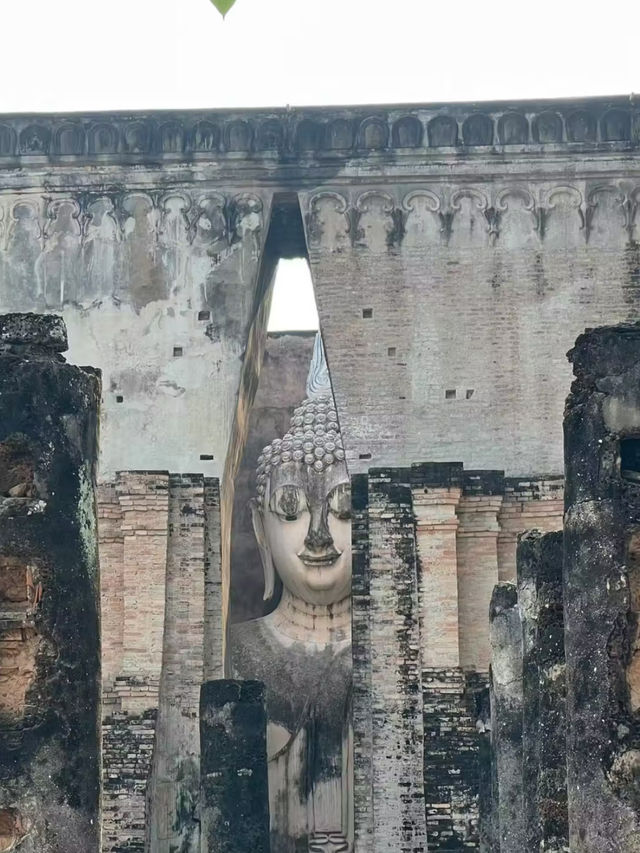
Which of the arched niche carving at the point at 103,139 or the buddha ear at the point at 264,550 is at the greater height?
the arched niche carving at the point at 103,139

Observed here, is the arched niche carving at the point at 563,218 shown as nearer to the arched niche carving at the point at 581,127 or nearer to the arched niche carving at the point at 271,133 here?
the arched niche carving at the point at 581,127

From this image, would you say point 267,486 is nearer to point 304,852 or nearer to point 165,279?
point 165,279

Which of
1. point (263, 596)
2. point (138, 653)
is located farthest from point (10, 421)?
point (263, 596)

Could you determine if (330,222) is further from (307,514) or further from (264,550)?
(264,550)

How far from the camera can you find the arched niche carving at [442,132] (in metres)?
22.2

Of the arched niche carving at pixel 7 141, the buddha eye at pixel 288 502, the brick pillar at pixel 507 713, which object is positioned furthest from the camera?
the buddha eye at pixel 288 502

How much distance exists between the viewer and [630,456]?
11.3 meters

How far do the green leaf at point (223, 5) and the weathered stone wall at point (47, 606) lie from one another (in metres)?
4.85

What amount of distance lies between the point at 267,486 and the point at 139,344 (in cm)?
214

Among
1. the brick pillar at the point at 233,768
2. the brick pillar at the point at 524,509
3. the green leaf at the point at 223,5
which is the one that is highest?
the brick pillar at the point at 524,509

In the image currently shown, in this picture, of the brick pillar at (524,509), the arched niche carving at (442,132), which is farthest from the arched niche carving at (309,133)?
the brick pillar at (524,509)

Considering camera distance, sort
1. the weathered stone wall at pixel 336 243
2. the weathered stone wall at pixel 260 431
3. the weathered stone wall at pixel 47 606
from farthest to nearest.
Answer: the weathered stone wall at pixel 260 431 → the weathered stone wall at pixel 336 243 → the weathered stone wall at pixel 47 606

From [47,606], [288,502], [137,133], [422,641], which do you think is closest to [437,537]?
[422,641]

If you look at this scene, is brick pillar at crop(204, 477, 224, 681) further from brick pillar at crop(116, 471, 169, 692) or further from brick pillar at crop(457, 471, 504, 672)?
brick pillar at crop(457, 471, 504, 672)
